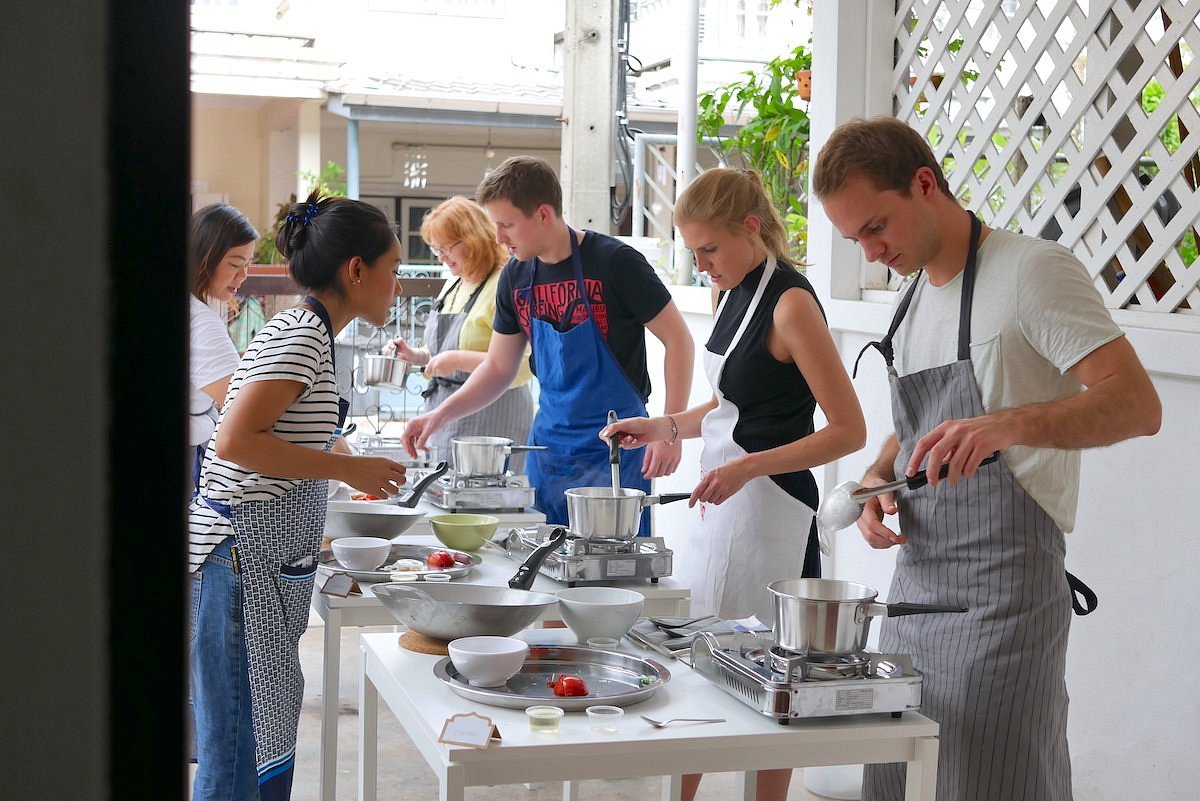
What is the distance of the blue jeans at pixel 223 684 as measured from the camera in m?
2.15

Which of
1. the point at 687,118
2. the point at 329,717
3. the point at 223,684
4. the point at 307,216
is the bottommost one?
the point at 329,717

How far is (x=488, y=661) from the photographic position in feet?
5.78

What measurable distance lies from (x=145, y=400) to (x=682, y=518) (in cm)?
516

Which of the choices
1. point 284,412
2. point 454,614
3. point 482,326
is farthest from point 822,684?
point 482,326

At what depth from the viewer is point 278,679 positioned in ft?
7.18

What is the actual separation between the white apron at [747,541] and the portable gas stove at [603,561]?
0.57 ft

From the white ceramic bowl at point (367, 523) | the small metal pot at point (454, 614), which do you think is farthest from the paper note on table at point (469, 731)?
the white ceramic bowl at point (367, 523)

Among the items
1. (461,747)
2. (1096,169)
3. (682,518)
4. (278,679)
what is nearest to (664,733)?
(461,747)

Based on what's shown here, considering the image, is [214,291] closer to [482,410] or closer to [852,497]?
[482,410]

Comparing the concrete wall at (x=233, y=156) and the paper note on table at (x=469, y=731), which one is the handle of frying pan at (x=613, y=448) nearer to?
the paper note on table at (x=469, y=731)

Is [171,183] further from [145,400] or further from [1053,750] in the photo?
[1053,750]

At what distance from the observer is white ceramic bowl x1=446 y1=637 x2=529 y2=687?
1.76m

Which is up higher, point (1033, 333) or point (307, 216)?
point (307, 216)

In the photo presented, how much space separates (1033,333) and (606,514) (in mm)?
956
